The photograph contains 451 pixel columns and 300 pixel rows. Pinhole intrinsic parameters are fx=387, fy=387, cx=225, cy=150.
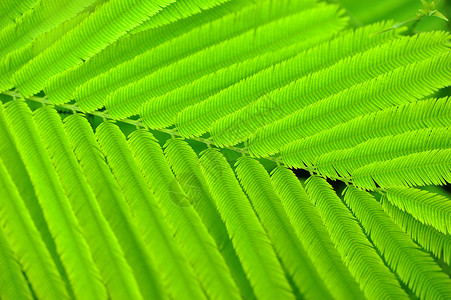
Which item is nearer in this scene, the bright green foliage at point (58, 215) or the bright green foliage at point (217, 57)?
the bright green foliage at point (58, 215)

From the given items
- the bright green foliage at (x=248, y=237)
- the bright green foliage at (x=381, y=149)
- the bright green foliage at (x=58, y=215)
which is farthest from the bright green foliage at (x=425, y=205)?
the bright green foliage at (x=58, y=215)

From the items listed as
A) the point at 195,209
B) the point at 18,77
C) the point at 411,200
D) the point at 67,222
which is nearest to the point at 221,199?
the point at 195,209

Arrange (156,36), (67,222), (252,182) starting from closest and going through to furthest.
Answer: (67,222), (252,182), (156,36)

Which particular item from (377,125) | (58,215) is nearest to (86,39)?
(58,215)

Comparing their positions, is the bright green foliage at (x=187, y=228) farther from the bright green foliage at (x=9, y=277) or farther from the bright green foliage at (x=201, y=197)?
the bright green foliage at (x=9, y=277)

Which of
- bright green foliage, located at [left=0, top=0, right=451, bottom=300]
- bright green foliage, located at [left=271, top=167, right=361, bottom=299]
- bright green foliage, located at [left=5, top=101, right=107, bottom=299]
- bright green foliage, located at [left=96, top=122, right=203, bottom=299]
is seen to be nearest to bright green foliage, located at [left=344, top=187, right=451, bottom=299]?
bright green foliage, located at [left=0, top=0, right=451, bottom=300]

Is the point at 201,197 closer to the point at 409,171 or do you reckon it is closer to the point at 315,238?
the point at 315,238

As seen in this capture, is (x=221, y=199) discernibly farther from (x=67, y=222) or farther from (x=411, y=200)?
(x=411, y=200)
